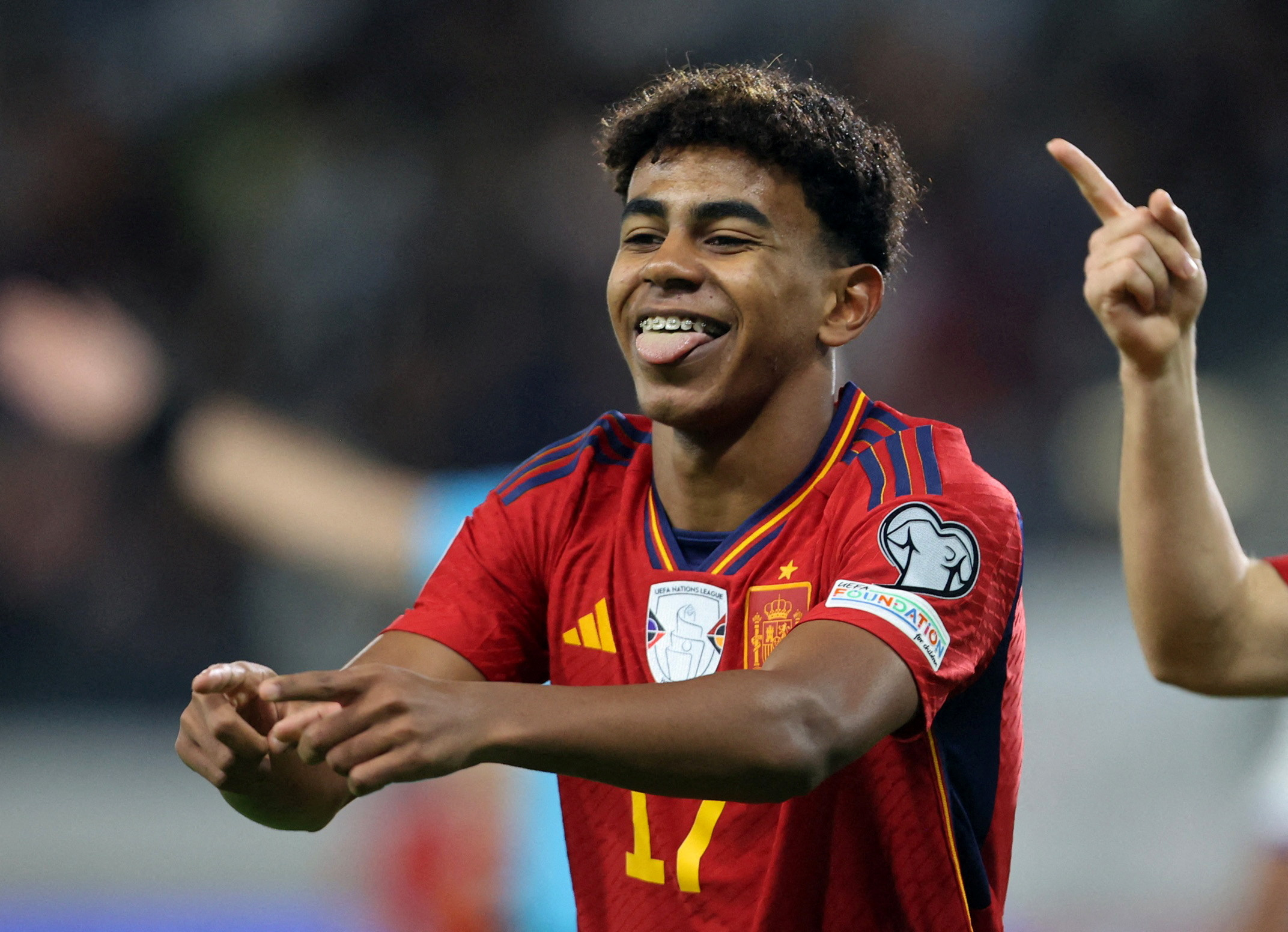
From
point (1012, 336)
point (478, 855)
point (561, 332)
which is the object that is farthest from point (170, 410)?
point (1012, 336)

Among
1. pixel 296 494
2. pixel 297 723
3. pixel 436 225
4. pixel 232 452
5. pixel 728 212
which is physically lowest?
pixel 297 723

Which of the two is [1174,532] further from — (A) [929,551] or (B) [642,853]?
(B) [642,853]

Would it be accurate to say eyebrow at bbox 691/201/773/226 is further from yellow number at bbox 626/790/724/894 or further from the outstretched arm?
yellow number at bbox 626/790/724/894

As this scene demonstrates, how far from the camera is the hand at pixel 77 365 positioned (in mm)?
6305

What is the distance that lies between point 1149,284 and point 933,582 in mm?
557

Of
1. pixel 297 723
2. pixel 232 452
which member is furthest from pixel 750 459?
pixel 232 452

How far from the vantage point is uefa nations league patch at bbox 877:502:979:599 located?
214 centimetres

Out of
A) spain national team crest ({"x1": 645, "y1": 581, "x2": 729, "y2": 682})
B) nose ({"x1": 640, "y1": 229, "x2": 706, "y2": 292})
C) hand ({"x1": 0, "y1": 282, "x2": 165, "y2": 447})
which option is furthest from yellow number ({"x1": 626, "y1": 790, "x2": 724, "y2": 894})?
hand ({"x1": 0, "y1": 282, "x2": 165, "y2": 447})

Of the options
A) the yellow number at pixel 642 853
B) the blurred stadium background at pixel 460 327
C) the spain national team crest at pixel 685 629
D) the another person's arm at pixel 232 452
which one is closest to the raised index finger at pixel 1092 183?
the spain national team crest at pixel 685 629

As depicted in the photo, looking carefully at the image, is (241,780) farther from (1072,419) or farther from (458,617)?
(1072,419)

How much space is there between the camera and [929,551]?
2.17m

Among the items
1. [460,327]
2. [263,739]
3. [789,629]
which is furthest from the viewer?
[460,327]

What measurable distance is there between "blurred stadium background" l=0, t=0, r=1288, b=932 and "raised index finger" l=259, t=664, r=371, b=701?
3382mm

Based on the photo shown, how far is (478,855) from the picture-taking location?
16.5 ft
